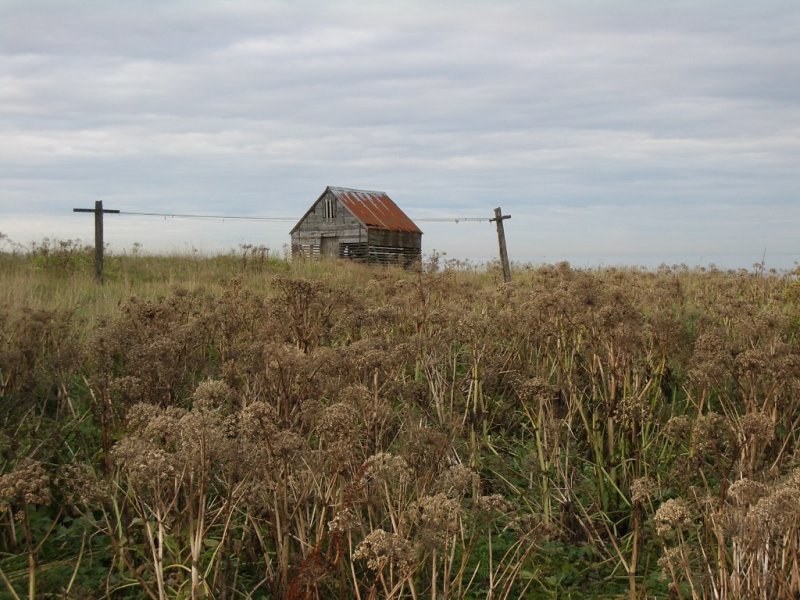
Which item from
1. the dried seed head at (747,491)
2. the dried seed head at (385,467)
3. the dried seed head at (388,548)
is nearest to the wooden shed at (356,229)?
the dried seed head at (385,467)

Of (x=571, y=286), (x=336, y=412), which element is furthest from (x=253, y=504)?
(x=571, y=286)

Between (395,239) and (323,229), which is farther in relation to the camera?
(323,229)

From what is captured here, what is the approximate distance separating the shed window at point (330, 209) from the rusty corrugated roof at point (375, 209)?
0.38 m

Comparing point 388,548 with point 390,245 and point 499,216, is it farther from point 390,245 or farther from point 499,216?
point 390,245

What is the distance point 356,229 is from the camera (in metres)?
31.7

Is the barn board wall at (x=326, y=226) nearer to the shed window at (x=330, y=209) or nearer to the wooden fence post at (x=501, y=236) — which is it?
the shed window at (x=330, y=209)

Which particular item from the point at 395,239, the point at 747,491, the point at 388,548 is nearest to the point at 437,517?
the point at 388,548

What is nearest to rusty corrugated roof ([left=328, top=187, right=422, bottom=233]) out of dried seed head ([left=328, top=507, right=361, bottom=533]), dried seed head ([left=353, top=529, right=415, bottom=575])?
dried seed head ([left=328, top=507, right=361, bottom=533])

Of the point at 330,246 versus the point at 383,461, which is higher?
the point at 330,246

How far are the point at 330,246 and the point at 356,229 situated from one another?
177 cm

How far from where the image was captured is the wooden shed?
1241 inches

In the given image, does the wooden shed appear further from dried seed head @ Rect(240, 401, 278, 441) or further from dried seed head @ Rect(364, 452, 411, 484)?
dried seed head @ Rect(364, 452, 411, 484)

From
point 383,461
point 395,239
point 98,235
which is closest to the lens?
point 383,461

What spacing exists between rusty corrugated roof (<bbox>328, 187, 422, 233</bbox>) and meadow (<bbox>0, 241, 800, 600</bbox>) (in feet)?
72.5
